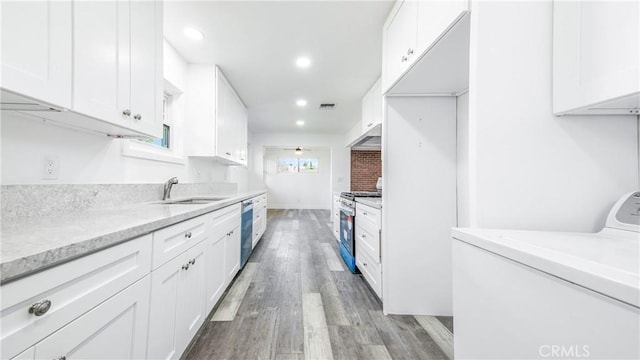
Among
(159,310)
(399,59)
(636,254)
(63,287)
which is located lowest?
(159,310)

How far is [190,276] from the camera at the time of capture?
1.32 metres

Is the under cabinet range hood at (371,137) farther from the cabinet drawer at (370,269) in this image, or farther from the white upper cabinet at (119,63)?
the white upper cabinet at (119,63)

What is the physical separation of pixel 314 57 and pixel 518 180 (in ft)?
7.43

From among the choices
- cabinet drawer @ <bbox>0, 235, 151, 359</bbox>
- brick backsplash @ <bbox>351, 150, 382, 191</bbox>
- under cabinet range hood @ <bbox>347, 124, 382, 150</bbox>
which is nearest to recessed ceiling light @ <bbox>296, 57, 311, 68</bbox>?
under cabinet range hood @ <bbox>347, 124, 382, 150</bbox>

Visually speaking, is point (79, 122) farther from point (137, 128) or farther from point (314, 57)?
point (314, 57)

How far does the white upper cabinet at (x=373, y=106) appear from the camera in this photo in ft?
9.85

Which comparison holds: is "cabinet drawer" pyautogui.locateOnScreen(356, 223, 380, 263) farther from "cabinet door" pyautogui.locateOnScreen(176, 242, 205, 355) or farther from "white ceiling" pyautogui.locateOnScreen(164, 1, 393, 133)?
"white ceiling" pyautogui.locateOnScreen(164, 1, 393, 133)

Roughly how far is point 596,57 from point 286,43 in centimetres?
215

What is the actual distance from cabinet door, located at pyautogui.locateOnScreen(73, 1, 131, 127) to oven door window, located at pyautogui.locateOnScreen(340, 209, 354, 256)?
7.41ft

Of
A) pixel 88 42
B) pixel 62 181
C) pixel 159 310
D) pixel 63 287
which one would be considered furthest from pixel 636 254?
pixel 62 181

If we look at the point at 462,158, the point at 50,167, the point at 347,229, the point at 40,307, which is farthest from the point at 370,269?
the point at 50,167

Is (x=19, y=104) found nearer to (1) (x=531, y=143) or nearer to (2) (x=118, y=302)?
(2) (x=118, y=302)

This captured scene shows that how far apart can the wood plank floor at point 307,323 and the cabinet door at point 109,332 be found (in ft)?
2.03

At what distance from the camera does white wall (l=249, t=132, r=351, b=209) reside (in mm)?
6422
